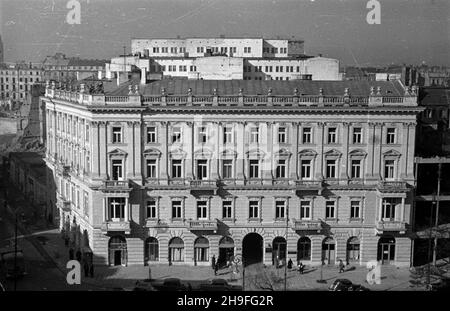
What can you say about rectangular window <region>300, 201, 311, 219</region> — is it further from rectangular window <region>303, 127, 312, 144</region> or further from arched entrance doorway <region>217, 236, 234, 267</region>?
arched entrance doorway <region>217, 236, 234, 267</region>

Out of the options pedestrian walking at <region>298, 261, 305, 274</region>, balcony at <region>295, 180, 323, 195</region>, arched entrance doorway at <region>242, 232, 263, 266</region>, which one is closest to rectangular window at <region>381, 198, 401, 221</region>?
balcony at <region>295, 180, 323, 195</region>

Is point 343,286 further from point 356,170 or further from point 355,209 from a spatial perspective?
point 356,170

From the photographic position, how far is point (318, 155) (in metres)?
29.2

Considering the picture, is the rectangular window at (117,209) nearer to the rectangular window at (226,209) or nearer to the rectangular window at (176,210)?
the rectangular window at (176,210)

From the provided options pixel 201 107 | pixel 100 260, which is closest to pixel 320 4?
pixel 201 107

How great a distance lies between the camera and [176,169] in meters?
29.1

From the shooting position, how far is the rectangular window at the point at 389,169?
2953 cm

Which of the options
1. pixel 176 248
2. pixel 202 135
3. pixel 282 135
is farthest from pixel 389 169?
pixel 176 248

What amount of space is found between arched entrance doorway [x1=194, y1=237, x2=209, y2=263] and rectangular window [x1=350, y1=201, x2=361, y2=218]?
583 cm

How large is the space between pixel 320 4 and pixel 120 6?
6760mm

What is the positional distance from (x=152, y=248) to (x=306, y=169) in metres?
6.77

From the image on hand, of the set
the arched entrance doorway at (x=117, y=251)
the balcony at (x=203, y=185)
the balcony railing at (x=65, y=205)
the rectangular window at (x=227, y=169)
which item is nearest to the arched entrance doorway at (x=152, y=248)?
the arched entrance doorway at (x=117, y=251)

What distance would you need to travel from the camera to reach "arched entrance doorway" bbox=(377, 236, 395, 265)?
29.8 metres
